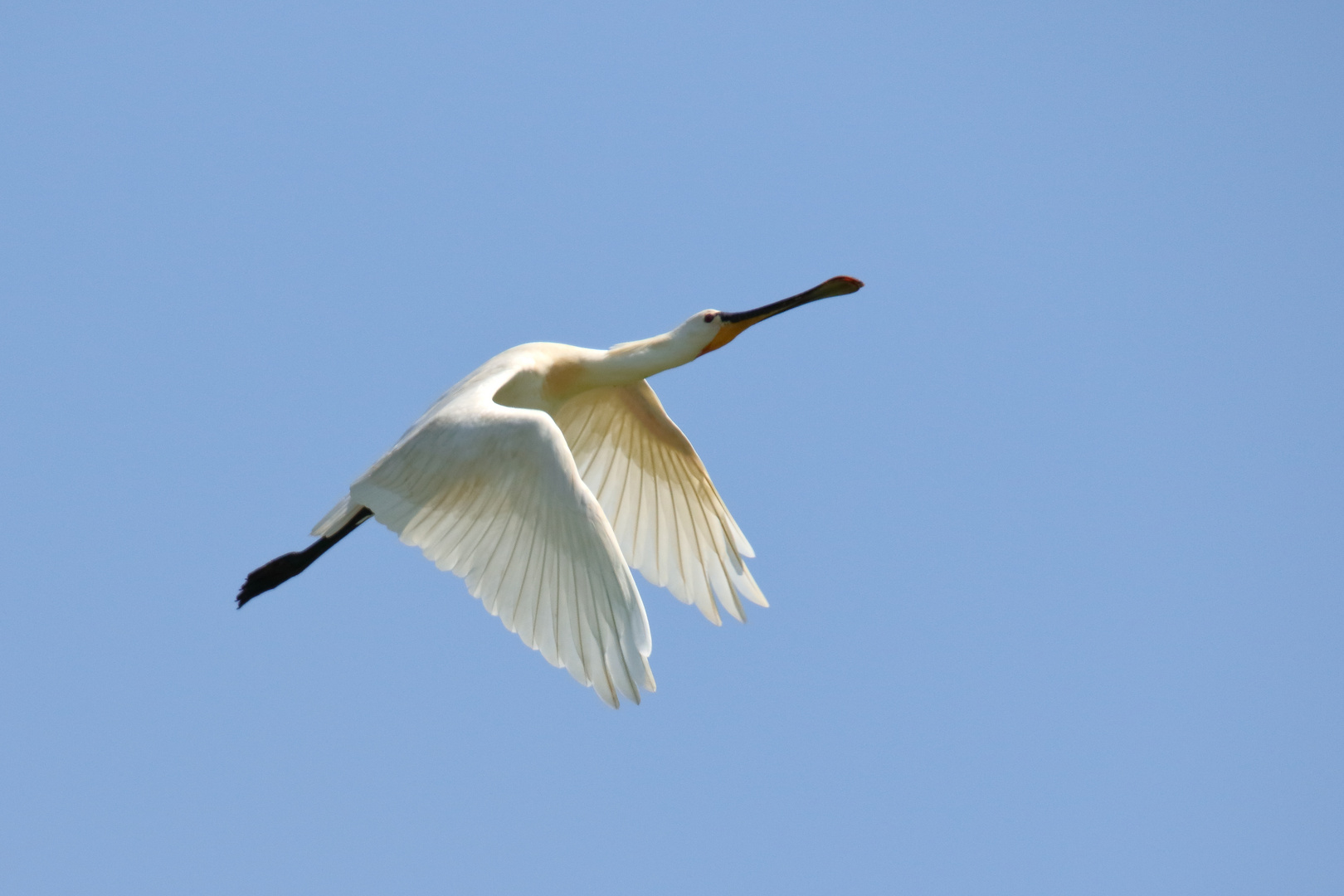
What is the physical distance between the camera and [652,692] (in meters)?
9.92

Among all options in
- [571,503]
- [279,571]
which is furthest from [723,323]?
[279,571]

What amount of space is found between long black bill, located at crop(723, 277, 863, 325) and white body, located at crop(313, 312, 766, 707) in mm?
179

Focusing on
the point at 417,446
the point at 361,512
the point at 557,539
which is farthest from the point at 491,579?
the point at 361,512

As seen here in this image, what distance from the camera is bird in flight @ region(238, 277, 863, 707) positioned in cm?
1021

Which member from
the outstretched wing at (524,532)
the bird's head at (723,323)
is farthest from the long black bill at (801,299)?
the outstretched wing at (524,532)

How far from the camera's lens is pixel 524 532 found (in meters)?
10.6

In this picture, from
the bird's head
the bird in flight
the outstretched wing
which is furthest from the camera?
the bird's head

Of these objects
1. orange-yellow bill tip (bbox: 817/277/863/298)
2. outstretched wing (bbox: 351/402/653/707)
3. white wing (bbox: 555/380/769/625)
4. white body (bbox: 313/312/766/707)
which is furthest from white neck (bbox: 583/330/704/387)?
outstretched wing (bbox: 351/402/653/707)

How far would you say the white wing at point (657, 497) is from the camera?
13445mm

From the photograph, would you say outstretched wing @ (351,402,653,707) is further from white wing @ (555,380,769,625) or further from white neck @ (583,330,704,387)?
white wing @ (555,380,769,625)

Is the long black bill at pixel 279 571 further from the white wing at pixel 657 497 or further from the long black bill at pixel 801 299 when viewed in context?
the long black bill at pixel 801 299

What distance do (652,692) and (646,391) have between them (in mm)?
4301

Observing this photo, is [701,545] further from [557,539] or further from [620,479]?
[557,539]

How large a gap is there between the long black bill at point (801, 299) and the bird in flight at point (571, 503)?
1 centimetres
